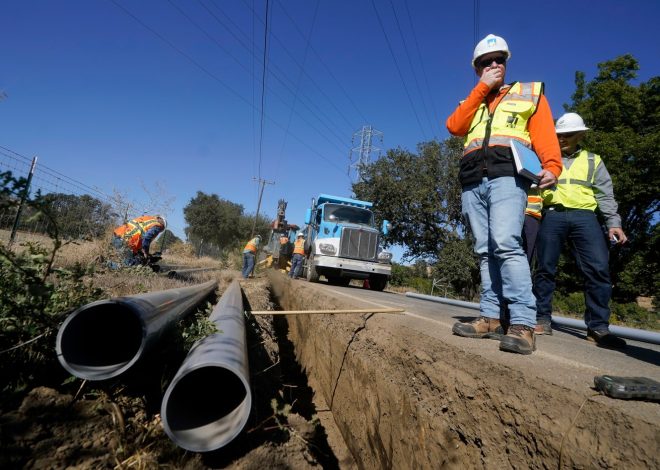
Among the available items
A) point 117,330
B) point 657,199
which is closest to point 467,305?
point 117,330

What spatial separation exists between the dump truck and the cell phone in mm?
9627

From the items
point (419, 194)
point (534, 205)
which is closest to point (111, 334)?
point (534, 205)

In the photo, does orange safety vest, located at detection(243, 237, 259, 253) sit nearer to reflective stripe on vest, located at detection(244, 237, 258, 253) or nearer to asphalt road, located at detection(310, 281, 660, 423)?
reflective stripe on vest, located at detection(244, 237, 258, 253)

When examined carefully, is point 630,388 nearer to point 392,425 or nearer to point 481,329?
point 392,425

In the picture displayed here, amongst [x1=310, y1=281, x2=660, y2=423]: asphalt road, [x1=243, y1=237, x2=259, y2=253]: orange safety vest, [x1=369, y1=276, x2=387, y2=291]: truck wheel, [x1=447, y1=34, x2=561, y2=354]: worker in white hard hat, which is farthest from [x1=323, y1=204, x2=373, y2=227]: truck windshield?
[x1=310, y1=281, x2=660, y2=423]: asphalt road

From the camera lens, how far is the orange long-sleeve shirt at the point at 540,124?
2461 millimetres

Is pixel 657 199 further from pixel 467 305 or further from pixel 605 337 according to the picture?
pixel 605 337

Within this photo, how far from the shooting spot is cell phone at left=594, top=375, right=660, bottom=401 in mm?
1215

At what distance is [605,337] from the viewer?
9.14 ft

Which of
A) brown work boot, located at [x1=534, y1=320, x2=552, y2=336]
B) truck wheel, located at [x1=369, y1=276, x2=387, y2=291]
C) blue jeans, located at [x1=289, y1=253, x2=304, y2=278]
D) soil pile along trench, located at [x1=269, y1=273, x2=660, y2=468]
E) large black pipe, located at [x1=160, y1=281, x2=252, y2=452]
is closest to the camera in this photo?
soil pile along trench, located at [x1=269, y1=273, x2=660, y2=468]

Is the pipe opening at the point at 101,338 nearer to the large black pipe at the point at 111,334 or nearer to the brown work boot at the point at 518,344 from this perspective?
the large black pipe at the point at 111,334

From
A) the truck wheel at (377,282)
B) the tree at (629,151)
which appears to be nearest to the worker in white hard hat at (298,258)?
the truck wheel at (377,282)

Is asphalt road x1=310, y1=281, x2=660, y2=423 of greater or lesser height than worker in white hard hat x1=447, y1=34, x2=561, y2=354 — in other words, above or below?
below

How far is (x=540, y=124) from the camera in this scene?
2.51 m
